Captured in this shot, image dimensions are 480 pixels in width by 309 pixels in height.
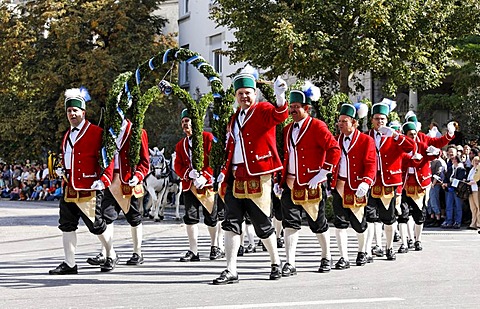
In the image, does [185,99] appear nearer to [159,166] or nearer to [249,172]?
[249,172]

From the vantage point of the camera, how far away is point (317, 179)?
1028 centimetres

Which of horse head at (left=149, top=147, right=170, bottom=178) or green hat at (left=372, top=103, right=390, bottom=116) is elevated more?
green hat at (left=372, top=103, right=390, bottom=116)

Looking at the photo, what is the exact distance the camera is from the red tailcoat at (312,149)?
1034cm

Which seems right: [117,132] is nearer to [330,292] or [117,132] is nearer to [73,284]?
[73,284]

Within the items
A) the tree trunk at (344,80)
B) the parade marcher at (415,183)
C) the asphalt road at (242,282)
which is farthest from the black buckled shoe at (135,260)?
the tree trunk at (344,80)

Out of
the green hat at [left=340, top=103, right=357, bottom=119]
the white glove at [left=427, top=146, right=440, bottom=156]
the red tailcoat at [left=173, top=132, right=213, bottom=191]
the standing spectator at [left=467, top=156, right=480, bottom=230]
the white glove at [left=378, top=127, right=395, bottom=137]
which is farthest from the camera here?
the standing spectator at [left=467, top=156, right=480, bottom=230]

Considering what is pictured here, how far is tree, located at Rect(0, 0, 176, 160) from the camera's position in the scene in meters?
34.9

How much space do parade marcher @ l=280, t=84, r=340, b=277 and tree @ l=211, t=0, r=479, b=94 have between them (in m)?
9.25

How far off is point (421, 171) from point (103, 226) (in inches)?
216

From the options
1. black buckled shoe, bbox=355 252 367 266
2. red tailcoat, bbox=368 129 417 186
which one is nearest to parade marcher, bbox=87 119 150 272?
black buckled shoe, bbox=355 252 367 266

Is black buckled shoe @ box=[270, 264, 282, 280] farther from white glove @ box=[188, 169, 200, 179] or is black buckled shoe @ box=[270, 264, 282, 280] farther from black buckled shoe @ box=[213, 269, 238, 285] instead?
white glove @ box=[188, 169, 200, 179]

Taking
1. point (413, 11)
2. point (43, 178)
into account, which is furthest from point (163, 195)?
point (43, 178)

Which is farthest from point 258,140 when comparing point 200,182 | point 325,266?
point 325,266

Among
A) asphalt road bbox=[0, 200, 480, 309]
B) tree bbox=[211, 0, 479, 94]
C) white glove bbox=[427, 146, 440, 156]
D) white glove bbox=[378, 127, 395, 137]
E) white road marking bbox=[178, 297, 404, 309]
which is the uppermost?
tree bbox=[211, 0, 479, 94]
